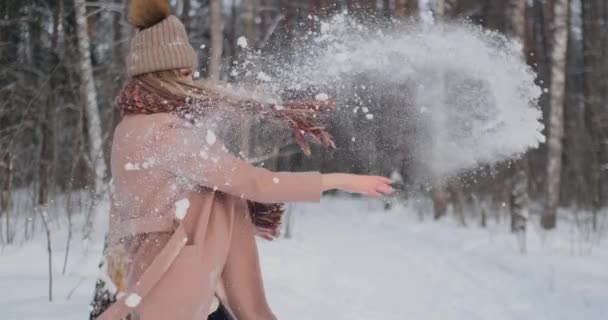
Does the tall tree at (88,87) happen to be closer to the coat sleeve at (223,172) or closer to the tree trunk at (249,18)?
the tree trunk at (249,18)

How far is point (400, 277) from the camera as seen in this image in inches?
291

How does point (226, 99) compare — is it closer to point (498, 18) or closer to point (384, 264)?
point (384, 264)

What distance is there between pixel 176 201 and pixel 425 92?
2193mm

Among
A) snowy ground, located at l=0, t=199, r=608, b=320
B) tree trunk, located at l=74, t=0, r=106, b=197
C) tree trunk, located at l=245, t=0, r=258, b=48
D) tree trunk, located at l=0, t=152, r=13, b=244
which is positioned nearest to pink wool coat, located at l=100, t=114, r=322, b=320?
snowy ground, located at l=0, t=199, r=608, b=320

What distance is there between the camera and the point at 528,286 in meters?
6.92

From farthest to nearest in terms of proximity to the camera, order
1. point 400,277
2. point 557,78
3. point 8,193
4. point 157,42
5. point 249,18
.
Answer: point 249,18 → point 557,78 → point 8,193 → point 400,277 → point 157,42

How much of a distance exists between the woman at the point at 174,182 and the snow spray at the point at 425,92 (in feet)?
2.96

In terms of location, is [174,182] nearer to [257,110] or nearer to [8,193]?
[257,110]

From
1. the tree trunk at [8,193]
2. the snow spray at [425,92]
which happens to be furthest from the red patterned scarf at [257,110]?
the tree trunk at [8,193]

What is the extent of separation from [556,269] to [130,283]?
251 inches

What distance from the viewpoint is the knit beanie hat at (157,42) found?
7.06 ft

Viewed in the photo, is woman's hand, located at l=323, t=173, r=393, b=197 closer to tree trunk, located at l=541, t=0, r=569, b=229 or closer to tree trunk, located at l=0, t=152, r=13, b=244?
tree trunk, located at l=0, t=152, r=13, b=244

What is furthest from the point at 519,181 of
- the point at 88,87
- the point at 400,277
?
the point at 88,87

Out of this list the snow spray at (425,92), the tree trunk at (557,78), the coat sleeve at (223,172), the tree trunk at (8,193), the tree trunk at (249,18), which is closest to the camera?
the coat sleeve at (223,172)
